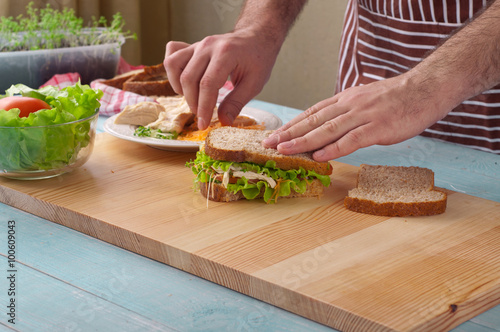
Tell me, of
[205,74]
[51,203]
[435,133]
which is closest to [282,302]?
[51,203]

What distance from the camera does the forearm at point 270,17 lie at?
2.58 metres

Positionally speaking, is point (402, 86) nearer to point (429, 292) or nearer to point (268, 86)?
point (429, 292)

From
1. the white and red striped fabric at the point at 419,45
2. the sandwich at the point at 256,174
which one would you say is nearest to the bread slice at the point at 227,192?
→ the sandwich at the point at 256,174

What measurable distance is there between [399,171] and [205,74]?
798mm

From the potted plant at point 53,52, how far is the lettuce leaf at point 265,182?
4.71 feet

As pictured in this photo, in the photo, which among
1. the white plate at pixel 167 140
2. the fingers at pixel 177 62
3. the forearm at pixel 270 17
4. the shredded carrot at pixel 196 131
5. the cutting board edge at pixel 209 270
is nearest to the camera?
the cutting board edge at pixel 209 270

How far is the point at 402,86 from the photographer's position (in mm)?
1871

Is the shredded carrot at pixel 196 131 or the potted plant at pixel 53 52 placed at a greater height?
the potted plant at pixel 53 52

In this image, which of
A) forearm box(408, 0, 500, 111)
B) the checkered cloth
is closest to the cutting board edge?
forearm box(408, 0, 500, 111)

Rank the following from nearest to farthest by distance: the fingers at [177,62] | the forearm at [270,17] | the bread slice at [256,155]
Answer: the bread slice at [256,155] < the fingers at [177,62] < the forearm at [270,17]

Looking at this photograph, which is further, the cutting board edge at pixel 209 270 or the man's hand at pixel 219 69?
the man's hand at pixel 219 69

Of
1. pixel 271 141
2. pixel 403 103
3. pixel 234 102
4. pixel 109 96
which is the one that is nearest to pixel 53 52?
pixel 109 96

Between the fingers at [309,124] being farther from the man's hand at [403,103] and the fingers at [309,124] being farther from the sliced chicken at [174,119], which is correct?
the sliced chicken at [174,119]

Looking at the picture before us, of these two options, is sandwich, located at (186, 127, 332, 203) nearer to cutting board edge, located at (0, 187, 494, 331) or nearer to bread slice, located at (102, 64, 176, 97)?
cutting board edge, located at (0, 187, 494, 331)
